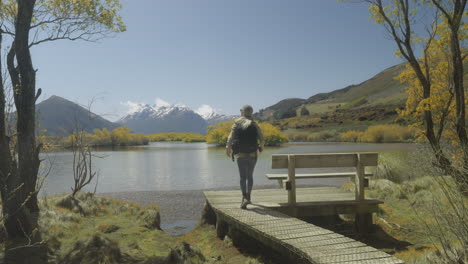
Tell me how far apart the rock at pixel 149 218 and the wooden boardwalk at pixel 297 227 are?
5.34 ft

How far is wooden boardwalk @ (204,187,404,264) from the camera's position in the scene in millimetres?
4469

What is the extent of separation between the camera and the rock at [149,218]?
9.06 metres

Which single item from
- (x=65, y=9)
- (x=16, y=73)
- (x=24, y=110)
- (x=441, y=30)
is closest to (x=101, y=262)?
(x=24, y=110)

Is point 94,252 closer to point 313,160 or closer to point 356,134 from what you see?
point 313,160

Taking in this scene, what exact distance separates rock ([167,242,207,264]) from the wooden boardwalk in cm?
107

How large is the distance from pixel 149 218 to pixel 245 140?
396cm

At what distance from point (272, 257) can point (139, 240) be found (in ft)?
9.42

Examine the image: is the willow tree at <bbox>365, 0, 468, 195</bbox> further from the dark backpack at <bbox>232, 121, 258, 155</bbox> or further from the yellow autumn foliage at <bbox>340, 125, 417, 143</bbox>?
the yellow autumn foliage at <bbox>340, 125, 417, 143</bbox>

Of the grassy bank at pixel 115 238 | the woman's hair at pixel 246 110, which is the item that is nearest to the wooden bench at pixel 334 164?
the woman's hair at pixel 246 110

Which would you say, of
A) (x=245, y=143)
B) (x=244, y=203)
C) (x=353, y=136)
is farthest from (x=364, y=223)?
(x=353, y=136)

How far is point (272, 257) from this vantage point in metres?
6.67

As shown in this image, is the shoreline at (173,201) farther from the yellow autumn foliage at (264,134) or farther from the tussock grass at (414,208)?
the yellow autumn foliage at (264,134)

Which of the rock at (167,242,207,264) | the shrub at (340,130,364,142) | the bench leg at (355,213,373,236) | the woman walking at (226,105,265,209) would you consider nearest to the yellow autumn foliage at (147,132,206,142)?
the shrub at (340,130,364,142)

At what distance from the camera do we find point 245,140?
7.50 m
